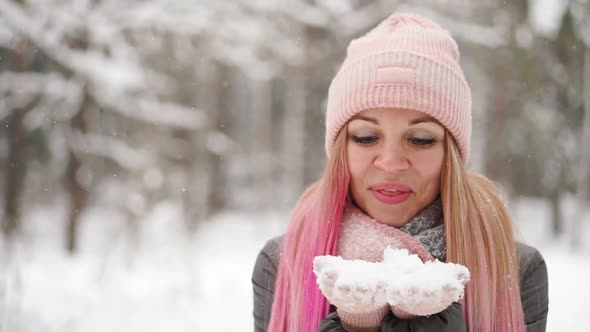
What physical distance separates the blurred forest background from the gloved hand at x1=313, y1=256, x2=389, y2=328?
4105 mm

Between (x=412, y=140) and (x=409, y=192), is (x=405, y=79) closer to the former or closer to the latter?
(x=412, y=140)

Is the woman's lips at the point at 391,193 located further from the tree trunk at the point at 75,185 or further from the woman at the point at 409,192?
the tree trunk at the point at 75,185

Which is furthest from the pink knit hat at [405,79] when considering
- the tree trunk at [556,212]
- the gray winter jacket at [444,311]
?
the tree trunk at [556,212]

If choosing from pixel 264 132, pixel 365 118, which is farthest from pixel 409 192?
pixel 264 132

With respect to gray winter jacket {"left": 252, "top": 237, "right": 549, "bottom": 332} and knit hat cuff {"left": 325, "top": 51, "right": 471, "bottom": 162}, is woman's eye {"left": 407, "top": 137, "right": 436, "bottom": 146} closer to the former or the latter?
knit hat cuff {"left": 325, "top": 51, "right": 471, "bottom": 162}

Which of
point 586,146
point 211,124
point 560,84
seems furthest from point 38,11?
point 586,146

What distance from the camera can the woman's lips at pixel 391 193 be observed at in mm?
1463

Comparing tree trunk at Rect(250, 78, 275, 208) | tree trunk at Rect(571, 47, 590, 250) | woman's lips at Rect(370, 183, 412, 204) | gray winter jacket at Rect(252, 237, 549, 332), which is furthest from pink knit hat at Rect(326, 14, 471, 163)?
tree trunk at Rect(250, 78, 275, 208)

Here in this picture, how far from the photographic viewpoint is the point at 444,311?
3.99 feet

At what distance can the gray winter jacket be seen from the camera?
46.7 inches

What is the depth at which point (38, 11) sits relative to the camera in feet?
15.3

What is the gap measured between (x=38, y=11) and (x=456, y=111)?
14.8 ft

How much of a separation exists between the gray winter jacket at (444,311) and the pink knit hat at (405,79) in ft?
1.36

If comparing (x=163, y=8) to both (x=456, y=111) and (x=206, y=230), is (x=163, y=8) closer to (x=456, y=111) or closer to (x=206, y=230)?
(x=456, y=111)
